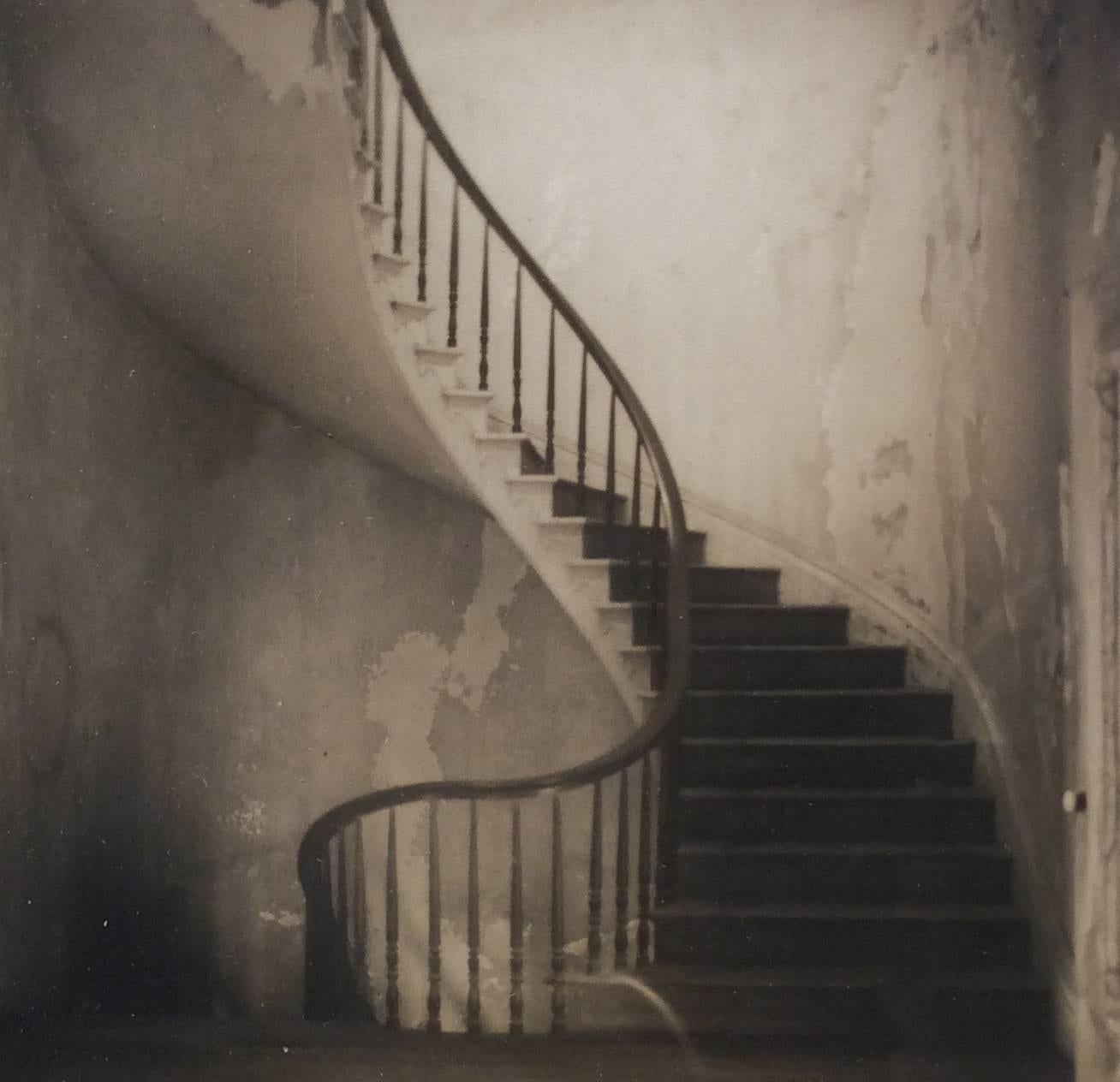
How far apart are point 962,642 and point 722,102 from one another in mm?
2573

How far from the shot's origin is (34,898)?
11.6 ft

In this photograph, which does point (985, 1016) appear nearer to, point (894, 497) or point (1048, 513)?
point (1048, 513)

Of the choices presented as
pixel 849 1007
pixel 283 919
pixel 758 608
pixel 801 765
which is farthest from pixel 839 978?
pixel 283 919

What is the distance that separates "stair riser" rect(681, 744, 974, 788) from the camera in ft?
12.3

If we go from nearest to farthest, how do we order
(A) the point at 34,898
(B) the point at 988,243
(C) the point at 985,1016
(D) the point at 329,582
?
1. (C) the point at 985,1016
2. (A) the point at 34,898
3. (B) the point at 988,243
4. (D) the point at 329,582

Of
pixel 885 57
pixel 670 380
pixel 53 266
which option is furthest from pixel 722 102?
pixel 53 266

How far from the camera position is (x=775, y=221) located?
16.6ft

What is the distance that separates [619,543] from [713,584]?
0.43 meters

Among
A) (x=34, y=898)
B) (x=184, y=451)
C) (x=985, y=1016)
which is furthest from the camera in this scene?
(x=184, y=451)

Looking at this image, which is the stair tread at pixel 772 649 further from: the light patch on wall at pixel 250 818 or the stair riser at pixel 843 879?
the light patch on wall at pixel 250 818

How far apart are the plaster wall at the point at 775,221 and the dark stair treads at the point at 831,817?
972 millimetres

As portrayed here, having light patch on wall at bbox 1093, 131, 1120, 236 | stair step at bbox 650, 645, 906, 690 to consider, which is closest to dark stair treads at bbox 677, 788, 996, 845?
stair step at bbox 650, 645, 906, 690

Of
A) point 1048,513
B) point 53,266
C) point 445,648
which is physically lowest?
point 445,648

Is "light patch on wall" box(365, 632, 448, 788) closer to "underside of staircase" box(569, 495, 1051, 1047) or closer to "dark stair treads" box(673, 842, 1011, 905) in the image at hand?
"underside of staircase" box(569, 495, 1051, 1047)
